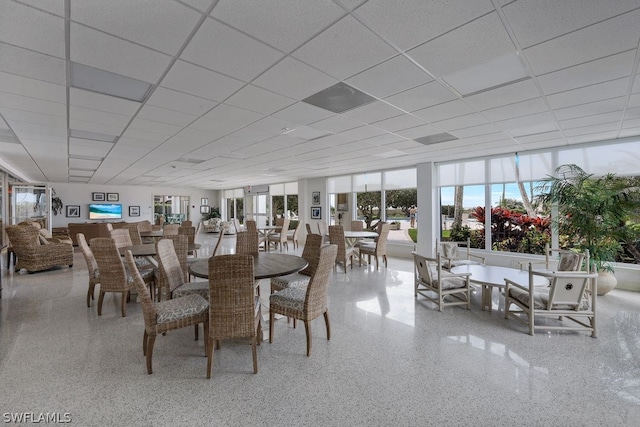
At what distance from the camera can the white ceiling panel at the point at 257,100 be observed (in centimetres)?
289

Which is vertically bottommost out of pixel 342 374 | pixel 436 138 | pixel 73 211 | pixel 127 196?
pixel 342 374

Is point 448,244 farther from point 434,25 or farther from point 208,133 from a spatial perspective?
point 208,133

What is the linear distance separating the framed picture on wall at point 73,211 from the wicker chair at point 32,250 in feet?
24.5

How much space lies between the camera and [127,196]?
13555 millimetres

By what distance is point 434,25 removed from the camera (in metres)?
1.87

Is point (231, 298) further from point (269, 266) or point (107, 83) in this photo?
point (107, 83)

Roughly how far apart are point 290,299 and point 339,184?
24.7ft

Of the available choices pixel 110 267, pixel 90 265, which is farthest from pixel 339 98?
pixel 90 265

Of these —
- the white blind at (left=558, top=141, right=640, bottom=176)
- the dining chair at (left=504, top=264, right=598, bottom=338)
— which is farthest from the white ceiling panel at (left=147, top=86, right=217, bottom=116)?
the white blind at (left=558, top=141, right=640, bottom=176)

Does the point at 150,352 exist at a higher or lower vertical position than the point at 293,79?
lower

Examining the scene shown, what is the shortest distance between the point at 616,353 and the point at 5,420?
16.3 feet

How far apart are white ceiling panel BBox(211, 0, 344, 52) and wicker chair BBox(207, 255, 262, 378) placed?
63.2 inches

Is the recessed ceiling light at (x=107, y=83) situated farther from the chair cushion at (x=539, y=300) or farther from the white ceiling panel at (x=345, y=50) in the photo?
the chair cushion at (x=539, y=300)

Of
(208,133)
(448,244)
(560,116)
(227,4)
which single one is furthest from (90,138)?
Result: (560,116)
